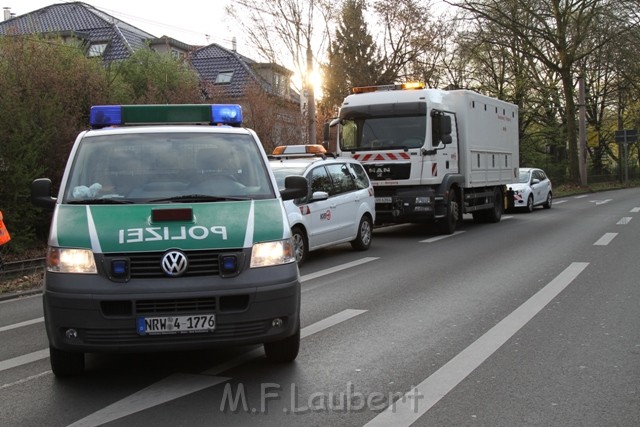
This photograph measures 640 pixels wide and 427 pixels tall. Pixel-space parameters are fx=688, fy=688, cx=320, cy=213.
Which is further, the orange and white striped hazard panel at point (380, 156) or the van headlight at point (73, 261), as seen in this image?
the orange and white striped hazard panel at point (380, 156)

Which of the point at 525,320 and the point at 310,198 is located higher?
the point at 310,198

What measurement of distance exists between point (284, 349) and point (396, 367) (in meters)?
0.88

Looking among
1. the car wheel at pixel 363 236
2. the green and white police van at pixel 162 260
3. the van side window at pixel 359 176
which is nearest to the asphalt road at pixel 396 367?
the green and white police van at pixel 162 260

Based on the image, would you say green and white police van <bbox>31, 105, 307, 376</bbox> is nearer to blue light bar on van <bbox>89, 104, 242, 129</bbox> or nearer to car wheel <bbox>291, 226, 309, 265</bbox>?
blue light bar on van <bbox>89, 104, 242, 129</bbox>

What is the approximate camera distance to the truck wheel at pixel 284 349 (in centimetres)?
536

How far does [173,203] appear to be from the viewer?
5.26m

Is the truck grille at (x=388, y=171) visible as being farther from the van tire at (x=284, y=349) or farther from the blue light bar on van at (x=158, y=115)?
the van tire at (x=284, y=349)

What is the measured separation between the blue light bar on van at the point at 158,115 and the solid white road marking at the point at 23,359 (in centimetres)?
207

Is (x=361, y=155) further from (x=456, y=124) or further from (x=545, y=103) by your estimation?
(x=545, y=103)

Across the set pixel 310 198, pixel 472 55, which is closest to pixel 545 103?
pixel 472 55

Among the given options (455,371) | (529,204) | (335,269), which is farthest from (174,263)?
(529,204)

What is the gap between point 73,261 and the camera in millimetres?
4758

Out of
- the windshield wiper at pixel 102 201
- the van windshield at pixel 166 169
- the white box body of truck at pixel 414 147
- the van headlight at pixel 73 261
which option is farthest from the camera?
the white box body of truck at pixel 414 147

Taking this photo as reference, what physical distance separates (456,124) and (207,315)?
12.7m
